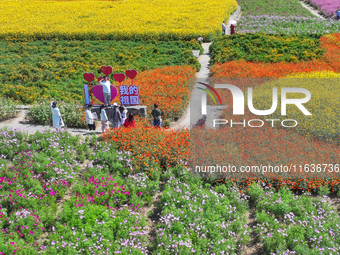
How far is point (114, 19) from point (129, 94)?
2356cm

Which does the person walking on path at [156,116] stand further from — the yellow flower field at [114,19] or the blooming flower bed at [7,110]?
the yellow flower field at [114,19]

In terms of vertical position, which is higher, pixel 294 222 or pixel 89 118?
pixel 89 118

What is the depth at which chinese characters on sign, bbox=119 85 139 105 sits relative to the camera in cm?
1455

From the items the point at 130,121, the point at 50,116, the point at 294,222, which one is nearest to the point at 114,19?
the point at 50,116

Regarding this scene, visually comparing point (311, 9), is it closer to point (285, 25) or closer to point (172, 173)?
point (285, 25)

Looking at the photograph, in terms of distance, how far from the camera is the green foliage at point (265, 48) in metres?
22.3

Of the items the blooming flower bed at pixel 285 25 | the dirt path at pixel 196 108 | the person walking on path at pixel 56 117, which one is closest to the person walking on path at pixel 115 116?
the person walking on path at pixel 56 117

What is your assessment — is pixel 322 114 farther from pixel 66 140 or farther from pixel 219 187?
pixel 66 140

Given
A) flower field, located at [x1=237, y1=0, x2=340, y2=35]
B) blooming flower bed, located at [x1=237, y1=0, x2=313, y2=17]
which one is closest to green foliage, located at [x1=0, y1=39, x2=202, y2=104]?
flower field, located at [x1=237, y1=0, x2=340, y2=35]

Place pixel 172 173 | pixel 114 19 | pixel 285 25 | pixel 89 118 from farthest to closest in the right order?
pixel 114 19 → pixel 285 25 → pixel 89 118 → pixel 172 173

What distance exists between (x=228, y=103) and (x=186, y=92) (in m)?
2.83

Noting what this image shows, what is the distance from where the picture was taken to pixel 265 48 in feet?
79.5

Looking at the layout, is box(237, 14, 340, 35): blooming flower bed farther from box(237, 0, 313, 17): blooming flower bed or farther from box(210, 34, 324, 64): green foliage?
box(210, 34, 324, 64): green foliage

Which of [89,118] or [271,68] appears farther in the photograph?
[271,68]
